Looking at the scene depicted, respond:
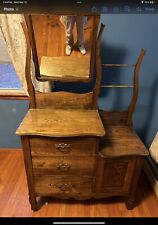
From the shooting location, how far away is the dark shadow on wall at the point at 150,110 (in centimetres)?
152

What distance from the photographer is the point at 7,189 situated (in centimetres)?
151

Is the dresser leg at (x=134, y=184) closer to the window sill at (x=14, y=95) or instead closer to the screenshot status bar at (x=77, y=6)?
the screenshot status bar at (x=77, y=6)

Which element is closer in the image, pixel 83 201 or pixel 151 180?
pixel 83 201

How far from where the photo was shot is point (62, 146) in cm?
111

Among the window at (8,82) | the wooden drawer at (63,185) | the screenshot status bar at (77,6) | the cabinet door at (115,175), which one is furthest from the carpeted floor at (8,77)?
the screenshot status bar at (77,6)

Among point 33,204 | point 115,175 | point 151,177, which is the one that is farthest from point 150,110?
point 33,204

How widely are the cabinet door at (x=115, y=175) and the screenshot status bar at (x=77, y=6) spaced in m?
0.87

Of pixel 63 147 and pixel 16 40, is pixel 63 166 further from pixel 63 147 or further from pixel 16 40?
pixel 16 40

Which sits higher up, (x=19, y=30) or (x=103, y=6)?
(x=103, y=6)

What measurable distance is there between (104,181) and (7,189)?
77 centimetres

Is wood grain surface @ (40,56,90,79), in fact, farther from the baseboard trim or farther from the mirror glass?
the baseboard trim

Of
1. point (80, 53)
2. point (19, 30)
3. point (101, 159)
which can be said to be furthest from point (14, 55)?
point (101, 159)

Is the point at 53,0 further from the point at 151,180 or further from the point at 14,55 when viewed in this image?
the point at 151,180

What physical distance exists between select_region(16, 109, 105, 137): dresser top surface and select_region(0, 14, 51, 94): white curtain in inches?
9.0
